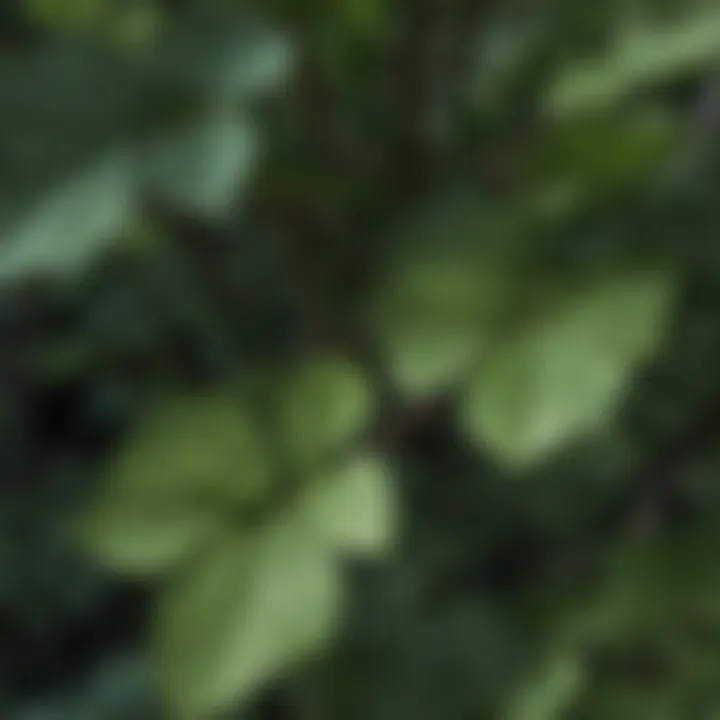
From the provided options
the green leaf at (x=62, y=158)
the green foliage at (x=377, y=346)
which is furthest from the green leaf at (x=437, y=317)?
the green leaf at (x=62, y=158)

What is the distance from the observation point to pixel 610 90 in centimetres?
49

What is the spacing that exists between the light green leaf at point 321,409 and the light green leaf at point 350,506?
0.01 meters

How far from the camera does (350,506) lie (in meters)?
0.49

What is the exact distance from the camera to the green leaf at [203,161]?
1.32 ft

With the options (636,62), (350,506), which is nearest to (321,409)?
(350,506)

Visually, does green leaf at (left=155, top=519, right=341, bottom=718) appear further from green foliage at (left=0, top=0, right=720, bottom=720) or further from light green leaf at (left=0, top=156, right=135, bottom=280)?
light green leaf at (left=0, top=156, right=135, bottom=280)

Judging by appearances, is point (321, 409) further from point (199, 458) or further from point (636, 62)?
point (636, 62)

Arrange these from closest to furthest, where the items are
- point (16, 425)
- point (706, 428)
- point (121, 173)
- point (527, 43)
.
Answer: point (121, 173)
point (527, 43)
point (706, 428)
point (16, 425)

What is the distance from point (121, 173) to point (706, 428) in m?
0.32

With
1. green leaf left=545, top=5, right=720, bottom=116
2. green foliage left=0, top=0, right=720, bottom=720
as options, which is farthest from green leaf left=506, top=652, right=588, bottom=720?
green leaf left=545, top=5, right=720, bottom=116

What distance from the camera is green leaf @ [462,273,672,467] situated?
1.55 ft

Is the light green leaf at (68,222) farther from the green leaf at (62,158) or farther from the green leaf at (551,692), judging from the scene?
the green leaf at (551,692)

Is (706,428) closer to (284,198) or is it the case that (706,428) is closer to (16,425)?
(284,198)

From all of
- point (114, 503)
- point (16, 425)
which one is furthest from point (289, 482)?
point (16, 425)
